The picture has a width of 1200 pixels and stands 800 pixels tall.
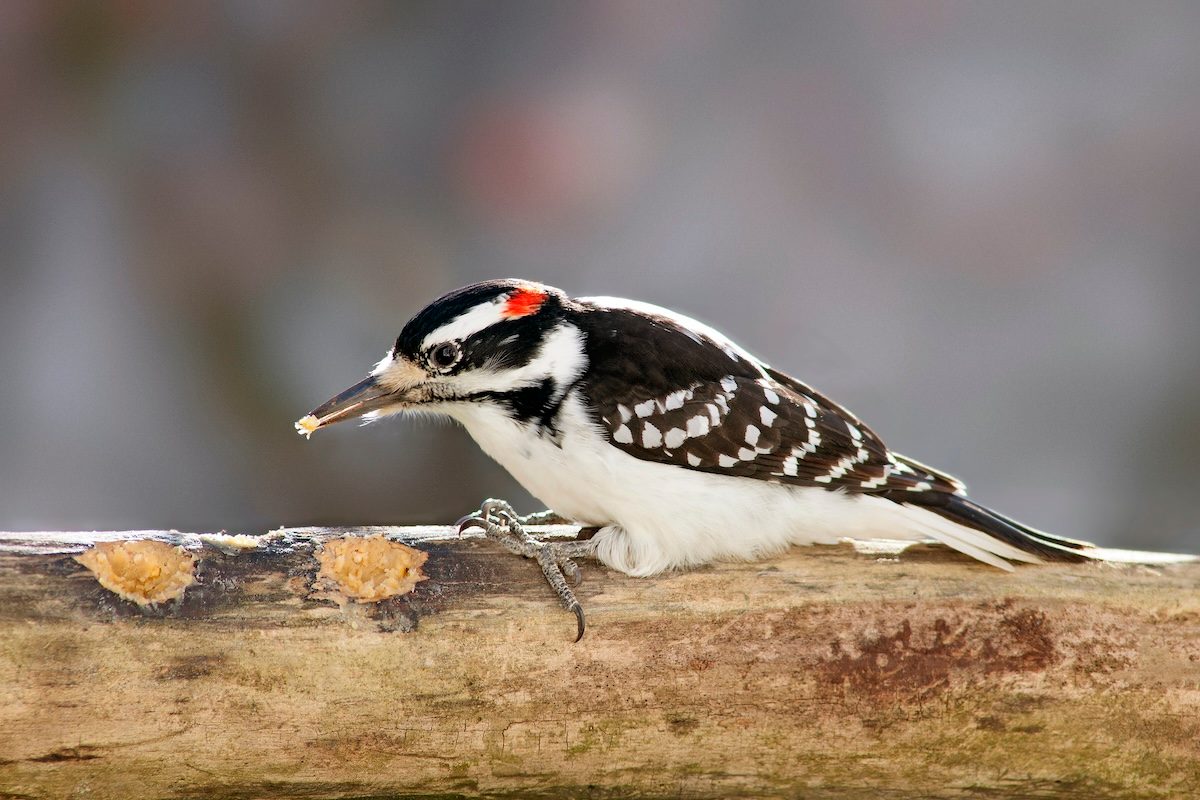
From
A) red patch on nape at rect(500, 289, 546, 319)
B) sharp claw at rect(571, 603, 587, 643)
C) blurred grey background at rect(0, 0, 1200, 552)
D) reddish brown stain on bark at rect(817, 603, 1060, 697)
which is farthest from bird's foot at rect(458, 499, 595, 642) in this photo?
blurred grey background at rect(0, 0, 1200, 552)

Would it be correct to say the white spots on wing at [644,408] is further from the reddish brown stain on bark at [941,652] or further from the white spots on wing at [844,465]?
the reddish brown stain on bark at [941,652]

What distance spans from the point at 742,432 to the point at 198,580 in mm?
1389

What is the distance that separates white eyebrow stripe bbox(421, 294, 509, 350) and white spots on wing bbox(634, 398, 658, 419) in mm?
425

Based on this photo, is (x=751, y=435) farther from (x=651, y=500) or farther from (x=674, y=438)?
(x=651, y=500)

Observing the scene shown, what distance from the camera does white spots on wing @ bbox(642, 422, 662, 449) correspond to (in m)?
2.82

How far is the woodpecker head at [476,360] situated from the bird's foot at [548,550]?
29 cm

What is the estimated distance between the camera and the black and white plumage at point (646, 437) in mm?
2818

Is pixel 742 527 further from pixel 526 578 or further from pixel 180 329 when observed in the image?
pixel 180 329

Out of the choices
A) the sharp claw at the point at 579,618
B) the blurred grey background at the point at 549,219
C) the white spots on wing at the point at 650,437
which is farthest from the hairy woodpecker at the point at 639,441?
the blurred grey background at the point at 549,219

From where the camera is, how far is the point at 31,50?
18.6ft

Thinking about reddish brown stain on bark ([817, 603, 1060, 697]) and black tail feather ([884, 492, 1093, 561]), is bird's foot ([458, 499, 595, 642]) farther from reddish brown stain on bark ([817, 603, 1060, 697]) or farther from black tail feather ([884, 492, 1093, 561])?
black tail feather ([884, 492, 1093, 561])

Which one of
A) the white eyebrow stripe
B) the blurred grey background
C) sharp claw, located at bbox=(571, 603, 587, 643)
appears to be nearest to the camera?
sharp claw, located at bbox=(571, 603, 587, 643)

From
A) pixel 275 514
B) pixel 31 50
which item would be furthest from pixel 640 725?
pixel 31 50

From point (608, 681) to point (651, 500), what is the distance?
0.47 metres
